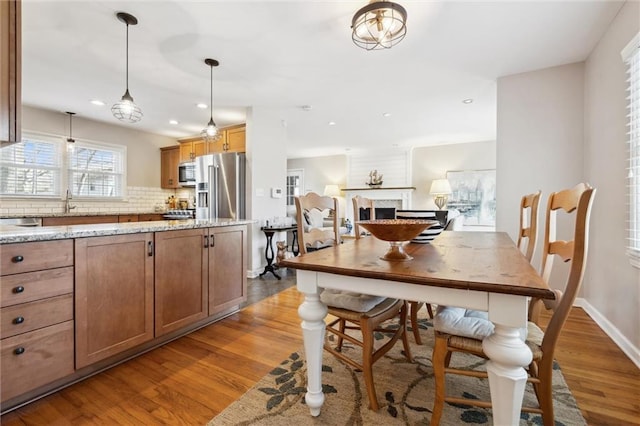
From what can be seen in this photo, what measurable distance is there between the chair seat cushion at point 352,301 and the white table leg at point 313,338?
20 cm

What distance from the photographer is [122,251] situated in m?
1.78

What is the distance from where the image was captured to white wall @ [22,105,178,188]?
408cm

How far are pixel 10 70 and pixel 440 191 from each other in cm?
639

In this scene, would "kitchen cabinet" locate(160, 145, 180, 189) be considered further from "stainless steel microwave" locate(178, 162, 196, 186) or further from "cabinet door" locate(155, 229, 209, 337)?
"cabinet door" locate(155, 229, 209, 337)

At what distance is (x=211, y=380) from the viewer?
1.67m

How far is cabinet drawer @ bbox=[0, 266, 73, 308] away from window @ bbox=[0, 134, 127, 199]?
3.66 meters

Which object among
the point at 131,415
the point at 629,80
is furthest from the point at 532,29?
the point at 131,415

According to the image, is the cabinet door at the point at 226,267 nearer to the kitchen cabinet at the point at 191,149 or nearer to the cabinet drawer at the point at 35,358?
the cabinet drawer at the point at 35,358

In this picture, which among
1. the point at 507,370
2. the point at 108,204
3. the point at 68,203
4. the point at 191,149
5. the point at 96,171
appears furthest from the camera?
the point at 191,149

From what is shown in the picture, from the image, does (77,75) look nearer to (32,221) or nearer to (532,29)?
(32,221)

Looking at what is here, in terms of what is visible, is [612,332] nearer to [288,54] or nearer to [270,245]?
[288,54]

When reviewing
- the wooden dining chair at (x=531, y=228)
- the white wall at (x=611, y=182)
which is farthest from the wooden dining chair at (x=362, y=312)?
the white wall at (x=611, y=182)

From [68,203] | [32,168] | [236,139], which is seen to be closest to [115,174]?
[68,203]

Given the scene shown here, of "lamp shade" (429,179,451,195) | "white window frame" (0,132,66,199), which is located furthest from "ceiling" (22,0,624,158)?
"lamp shade" (429,179,451,195)
